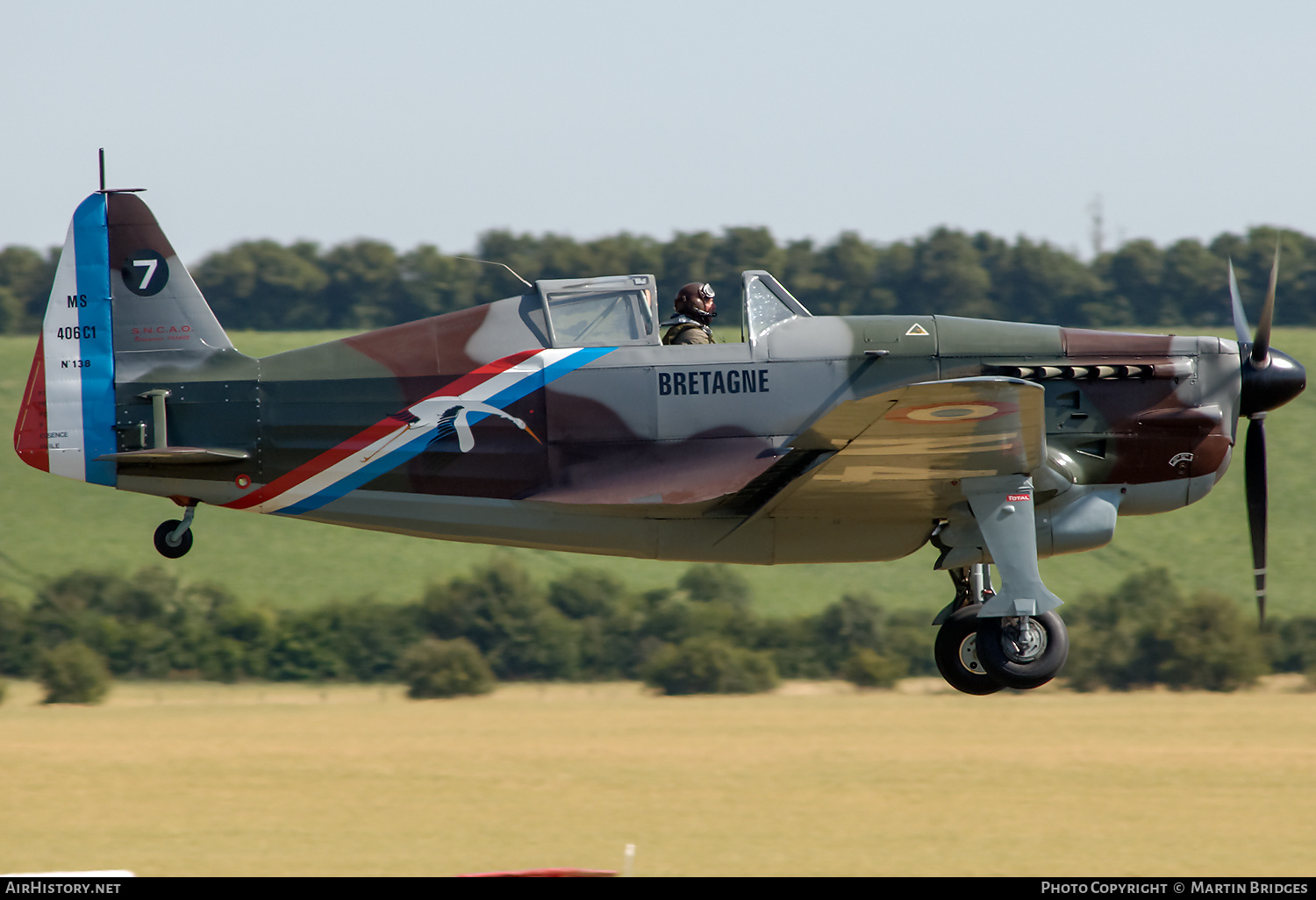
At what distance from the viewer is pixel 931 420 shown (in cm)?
1073

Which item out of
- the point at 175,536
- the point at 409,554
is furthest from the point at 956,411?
the point at 409,554

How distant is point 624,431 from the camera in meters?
11.7

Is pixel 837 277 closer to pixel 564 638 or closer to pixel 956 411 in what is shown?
pixel 564 638

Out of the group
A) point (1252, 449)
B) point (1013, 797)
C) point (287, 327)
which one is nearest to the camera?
point (1252, 449)

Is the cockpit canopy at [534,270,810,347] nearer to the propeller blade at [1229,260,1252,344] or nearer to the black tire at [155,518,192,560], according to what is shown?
the black tire at [155,518,192,560]

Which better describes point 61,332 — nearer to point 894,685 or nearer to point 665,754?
point 665,754

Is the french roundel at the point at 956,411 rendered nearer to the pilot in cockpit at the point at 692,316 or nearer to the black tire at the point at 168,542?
the pilot in cockpit at the point at 692,316

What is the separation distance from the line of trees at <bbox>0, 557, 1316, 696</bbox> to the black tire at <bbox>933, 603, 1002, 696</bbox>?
44882mm

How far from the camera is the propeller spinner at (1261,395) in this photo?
12.6 metres

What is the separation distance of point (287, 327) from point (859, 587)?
37437mm

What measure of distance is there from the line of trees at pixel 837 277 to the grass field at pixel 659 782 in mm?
19095

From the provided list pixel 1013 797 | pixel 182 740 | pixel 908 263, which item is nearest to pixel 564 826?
pixel 1013 797

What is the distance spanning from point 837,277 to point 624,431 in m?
60.9

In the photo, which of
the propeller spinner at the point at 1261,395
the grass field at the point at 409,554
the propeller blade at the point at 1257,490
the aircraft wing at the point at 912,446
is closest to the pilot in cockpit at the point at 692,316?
the aircraft wing at the point at 912,446
